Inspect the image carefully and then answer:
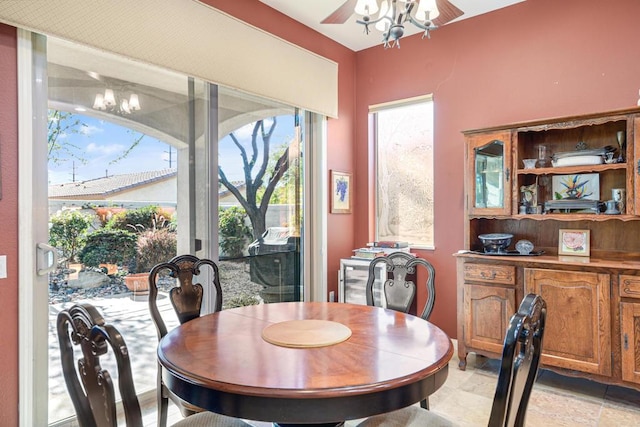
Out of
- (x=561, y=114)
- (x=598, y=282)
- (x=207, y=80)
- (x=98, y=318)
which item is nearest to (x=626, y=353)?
(x=598, y=282)

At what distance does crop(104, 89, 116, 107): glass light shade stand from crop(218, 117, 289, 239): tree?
3.06 ft

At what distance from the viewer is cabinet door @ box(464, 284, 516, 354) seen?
309cm

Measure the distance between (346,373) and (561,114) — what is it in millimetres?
2986

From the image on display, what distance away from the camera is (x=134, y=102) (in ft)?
8.64

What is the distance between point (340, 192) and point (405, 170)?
0.72 meters

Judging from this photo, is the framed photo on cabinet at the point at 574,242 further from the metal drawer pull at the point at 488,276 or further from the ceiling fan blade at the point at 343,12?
the ceiling fan blade at the point at 343,12

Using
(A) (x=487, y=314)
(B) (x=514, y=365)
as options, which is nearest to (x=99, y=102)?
(B) (x=514, y=365)

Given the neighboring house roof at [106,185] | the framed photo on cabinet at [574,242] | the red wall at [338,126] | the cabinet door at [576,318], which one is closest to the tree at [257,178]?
the neighboring house roof at [106,185]

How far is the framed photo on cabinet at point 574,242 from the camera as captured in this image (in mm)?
3100

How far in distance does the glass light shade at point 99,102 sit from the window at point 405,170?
268 centimetres

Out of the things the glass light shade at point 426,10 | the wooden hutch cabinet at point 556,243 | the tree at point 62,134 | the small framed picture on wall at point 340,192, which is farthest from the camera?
the small framed picture on wall at point 340,192

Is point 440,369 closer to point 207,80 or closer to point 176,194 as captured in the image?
point 176,194

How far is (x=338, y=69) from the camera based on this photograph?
4.20 m

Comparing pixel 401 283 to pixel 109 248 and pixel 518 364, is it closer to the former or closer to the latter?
pixel 518 364
